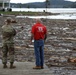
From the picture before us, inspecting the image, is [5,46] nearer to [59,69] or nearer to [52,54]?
[59,69]

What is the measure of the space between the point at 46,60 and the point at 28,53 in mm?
2467

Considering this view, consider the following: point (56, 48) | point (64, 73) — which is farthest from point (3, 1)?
point (64, 73)

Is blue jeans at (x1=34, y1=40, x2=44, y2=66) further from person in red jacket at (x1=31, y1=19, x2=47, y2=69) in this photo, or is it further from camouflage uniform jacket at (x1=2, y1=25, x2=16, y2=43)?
camouflage uniform jacket at (x1=2, y1=25, x2=16, y2=43)

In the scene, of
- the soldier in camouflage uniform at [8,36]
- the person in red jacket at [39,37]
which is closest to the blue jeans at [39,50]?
the person in red jacket at [39,37]

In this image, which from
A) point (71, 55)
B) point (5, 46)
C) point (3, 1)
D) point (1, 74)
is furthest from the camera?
point (3, 1)

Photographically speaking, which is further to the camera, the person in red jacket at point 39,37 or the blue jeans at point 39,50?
the blue jeans at point 39,50

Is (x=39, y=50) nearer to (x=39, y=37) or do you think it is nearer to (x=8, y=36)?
(x=39, y=37)

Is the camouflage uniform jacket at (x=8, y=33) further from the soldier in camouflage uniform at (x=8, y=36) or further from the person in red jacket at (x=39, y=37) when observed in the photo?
the person in red jacket at (x=39, y=37)

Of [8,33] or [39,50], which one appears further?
[39,50]

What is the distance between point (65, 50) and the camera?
2120 centimetres

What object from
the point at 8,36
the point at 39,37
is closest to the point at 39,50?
the point at 39,37

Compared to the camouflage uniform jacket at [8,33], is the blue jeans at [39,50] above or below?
below

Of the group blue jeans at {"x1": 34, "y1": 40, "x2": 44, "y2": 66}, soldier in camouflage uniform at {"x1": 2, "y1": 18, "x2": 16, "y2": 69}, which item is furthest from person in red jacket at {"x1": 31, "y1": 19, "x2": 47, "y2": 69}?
soldier in camouflage uniform at {"x1": 2, "y1": 18, "x2": 16, "y2": 69}

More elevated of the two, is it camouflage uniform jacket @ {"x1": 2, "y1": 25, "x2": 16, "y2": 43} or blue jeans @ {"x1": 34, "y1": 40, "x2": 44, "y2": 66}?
camouflage uniform jacket @ {"x1": 2, "y1": 25, "x2": 16, "y2": 43}
